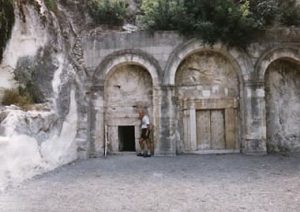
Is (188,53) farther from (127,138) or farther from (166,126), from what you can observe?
(127,138)

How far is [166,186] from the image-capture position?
25.7 ft

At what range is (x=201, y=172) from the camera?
923cm

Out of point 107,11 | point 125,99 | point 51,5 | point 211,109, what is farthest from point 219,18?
point 51,5

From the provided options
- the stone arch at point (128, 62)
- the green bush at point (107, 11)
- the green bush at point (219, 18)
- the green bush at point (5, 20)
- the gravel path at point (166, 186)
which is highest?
the green bush at point (107, 11)

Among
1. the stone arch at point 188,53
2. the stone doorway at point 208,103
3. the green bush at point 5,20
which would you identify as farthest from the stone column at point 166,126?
the green bush at point 5,20

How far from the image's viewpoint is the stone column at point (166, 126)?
1159cm

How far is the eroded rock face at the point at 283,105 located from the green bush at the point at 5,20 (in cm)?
806

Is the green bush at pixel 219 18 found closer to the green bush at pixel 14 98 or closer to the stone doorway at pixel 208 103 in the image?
the stone doorway at pixel 208 103

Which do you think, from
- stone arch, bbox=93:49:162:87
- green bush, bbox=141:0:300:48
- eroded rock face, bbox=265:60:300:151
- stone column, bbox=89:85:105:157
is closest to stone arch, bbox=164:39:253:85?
green bush, bbox=141:0:300:48

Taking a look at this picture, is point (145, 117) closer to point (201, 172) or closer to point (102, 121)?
point (102, 121)

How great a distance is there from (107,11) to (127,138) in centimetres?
475

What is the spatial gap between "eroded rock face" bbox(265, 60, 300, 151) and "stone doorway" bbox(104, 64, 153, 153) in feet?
13.0

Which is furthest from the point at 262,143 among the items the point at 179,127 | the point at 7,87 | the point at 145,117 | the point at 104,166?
the point at 7,87

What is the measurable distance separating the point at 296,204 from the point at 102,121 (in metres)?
7.10
